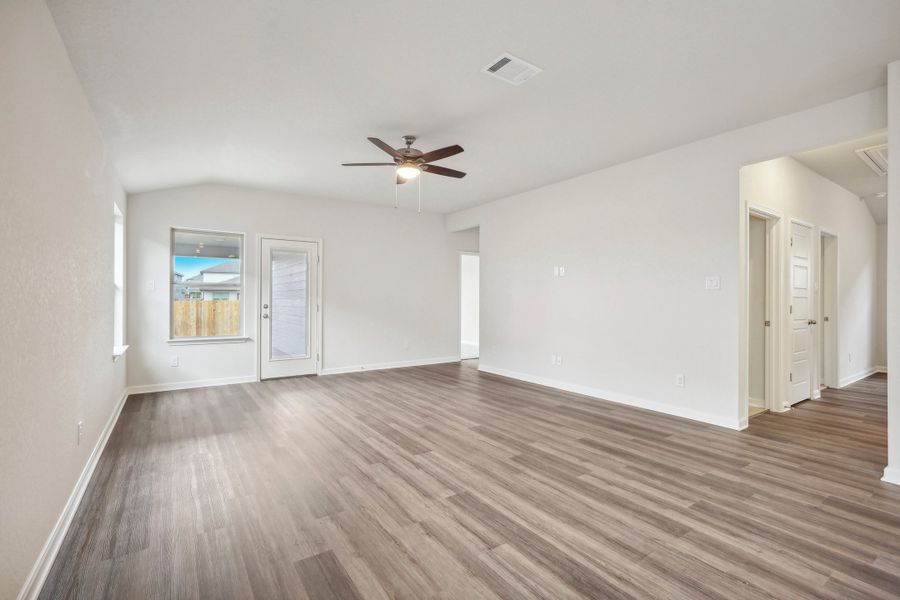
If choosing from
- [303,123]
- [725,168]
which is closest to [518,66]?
[303,123]

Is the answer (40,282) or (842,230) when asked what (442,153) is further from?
(842,230)

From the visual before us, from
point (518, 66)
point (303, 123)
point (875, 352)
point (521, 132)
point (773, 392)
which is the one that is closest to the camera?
point (518, 66)

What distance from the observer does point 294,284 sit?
6352mm

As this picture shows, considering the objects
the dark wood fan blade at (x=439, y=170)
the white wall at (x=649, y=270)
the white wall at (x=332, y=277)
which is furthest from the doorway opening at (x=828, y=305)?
the white wall at (x=332, y=277)

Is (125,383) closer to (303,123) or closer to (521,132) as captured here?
(303,123)

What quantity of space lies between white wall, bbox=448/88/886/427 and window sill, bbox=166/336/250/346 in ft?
12.9

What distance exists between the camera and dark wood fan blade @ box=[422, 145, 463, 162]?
3545mm

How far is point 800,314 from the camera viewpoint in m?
4.91

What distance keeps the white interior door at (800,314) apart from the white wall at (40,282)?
6339mm

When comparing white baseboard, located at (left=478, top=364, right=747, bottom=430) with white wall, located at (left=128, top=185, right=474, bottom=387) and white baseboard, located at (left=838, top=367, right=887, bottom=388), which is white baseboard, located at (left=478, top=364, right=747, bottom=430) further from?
white baseboard, located at (left=838, top=367, right=887, bottom=388)

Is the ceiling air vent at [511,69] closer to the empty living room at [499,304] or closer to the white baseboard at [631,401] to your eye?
the empty living room at [499,304]

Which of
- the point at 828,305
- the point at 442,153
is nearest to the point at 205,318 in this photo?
the point at 442,153

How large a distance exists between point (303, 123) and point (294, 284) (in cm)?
324

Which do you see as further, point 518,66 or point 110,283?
point 110,283
